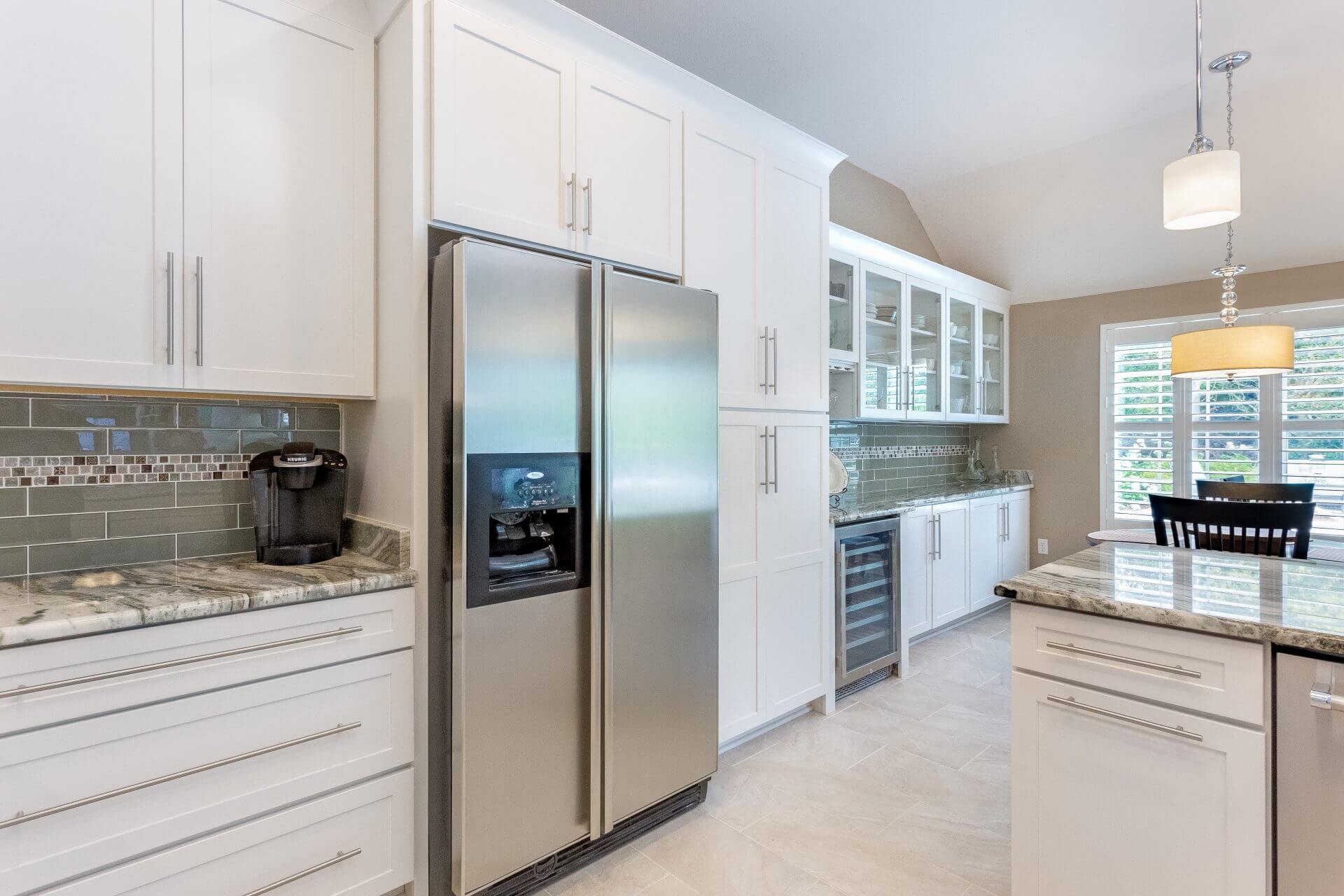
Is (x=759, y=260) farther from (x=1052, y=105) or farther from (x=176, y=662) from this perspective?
(x=176, y=662)

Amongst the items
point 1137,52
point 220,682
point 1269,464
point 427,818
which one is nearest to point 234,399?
point 220,682

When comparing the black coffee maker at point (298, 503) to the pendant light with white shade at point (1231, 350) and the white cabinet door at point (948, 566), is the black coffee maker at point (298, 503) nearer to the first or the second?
the pendant light with white shade at point (1231, 350)

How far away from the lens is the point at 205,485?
6.34ft

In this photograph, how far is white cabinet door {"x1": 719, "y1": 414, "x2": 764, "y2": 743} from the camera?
246cm

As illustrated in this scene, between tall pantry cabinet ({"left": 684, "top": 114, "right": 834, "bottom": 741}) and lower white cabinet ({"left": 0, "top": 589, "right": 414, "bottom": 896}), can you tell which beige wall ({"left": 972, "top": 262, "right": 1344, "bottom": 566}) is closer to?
tall pantry cabinet ({"left": 684, "top": 114, "right": 834, "bottom": 741})

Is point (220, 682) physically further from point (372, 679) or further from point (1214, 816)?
point (1214, 816)

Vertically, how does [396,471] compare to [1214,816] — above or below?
above

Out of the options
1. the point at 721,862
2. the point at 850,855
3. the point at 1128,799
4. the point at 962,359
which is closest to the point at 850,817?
the point at 850,855

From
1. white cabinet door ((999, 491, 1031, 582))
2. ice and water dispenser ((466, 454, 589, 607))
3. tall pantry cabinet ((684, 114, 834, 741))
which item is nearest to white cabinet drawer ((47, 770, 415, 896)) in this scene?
→ ice and water dispenser ((466, 454, 589, 607))

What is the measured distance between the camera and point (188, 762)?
1.43m

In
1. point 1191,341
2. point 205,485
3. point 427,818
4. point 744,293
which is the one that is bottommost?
point 427,818

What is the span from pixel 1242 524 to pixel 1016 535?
8.34ft

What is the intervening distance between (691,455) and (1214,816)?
1.47 metres

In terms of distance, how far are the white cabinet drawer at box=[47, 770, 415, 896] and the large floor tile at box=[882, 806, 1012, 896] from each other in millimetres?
1470
